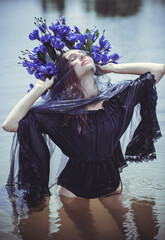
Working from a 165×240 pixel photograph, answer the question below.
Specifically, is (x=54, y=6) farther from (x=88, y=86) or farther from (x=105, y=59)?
(x=88, y=86)

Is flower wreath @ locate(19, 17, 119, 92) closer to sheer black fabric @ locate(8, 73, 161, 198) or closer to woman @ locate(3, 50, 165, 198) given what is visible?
woman @ locate(3, 50, 165, 198)

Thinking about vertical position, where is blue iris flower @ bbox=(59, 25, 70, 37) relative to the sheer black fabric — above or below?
above

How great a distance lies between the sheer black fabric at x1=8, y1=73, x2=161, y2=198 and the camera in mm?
3572

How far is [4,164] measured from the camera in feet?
16.0

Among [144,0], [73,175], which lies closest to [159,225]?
[73,175]

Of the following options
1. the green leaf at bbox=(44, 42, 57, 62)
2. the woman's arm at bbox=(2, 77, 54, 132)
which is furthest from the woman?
the green leaf at bbox=(44, 42, 57, 62)

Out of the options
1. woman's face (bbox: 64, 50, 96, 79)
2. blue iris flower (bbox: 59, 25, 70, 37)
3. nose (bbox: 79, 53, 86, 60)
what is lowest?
woman's face (bbox: 64, 50, 96, 79)

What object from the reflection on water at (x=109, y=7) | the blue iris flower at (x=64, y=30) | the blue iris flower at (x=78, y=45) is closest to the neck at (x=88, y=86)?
the blue iris flower at (x=78, y=45)

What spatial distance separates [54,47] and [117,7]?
47.9 feet

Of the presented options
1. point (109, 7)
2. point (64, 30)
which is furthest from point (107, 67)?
point (109, 7)

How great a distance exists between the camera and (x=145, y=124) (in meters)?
3.84

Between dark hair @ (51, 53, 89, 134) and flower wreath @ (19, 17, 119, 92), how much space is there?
0.06 metres

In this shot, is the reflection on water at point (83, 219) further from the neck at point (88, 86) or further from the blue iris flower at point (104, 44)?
the blue iris flower at point (104, 44)

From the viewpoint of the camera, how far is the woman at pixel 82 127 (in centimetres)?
356
